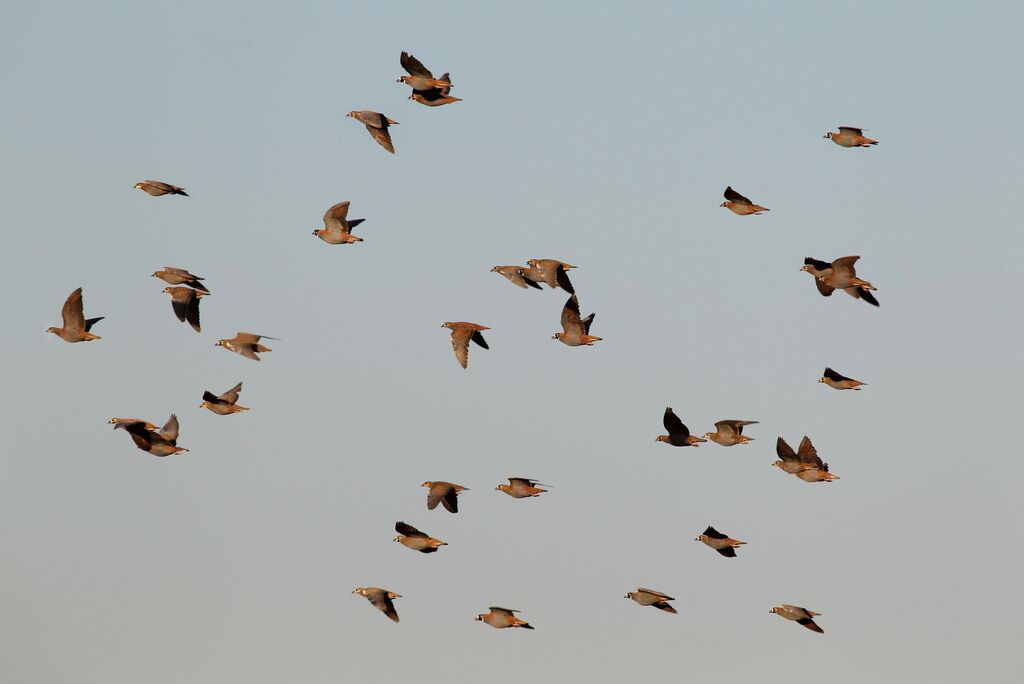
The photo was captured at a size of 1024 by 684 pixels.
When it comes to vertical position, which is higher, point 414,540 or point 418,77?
point 418,77

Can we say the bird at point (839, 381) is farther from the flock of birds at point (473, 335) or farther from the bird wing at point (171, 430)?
the bird wing at point (171, 430)

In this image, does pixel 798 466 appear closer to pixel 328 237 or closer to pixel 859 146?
pixel 859 146

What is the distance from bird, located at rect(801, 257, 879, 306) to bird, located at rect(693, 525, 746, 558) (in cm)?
894

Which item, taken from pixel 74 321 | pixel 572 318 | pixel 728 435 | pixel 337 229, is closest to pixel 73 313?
pixel 74 321

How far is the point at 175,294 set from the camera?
2447 inches

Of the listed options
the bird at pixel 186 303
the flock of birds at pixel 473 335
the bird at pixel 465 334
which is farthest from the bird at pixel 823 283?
the bird at pixel 186 303

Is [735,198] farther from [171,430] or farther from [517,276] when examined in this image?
[171,430]

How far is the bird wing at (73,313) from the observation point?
63938 mm

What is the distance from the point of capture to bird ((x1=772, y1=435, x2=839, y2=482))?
64.9 metres

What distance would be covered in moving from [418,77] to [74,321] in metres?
14.5

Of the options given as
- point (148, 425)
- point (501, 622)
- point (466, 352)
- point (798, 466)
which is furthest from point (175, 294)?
point (798, 466)

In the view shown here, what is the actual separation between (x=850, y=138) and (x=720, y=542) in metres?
14.6

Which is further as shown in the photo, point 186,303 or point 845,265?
point 845,265

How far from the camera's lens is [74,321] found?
64.1 metres
